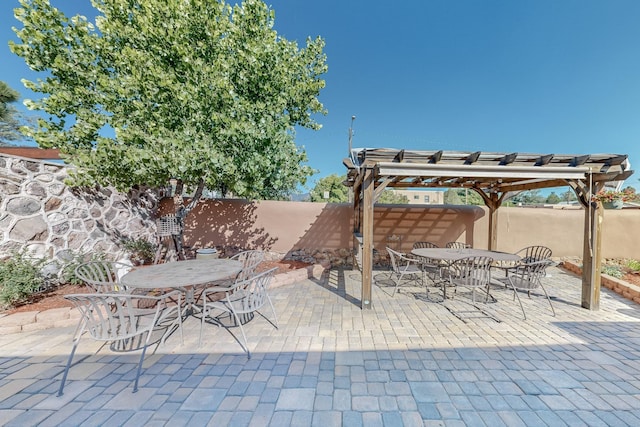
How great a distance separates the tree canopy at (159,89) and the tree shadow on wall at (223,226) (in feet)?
8.14

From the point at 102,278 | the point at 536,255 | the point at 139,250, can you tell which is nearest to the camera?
the point at 102,278

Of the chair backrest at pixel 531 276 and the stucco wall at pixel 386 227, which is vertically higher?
the stucco wall at pixel 386 227

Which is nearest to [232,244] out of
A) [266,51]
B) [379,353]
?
[266,51]

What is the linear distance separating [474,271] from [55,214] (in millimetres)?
7397

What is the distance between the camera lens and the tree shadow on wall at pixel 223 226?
6.93m

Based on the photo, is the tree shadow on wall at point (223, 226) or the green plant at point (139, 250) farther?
the tree shadow on wall at point (223, 226)

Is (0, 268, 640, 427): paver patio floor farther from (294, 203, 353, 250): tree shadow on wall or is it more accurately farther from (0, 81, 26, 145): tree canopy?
(0, 81, 26, 145): tree canopy

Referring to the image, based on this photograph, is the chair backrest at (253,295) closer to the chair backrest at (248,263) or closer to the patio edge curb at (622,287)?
the chair backrest at (248,263)

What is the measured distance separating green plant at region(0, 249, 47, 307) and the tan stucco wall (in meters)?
3.34

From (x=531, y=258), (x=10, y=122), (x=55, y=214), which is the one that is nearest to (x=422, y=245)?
(x=531, y=258)

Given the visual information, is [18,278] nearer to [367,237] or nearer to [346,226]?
[367,237]

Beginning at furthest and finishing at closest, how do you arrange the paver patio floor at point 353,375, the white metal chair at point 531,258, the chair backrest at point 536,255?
the chair backrest at point 536,255
the white metal chair at point 531,258
the paver patio floor at point 353,375

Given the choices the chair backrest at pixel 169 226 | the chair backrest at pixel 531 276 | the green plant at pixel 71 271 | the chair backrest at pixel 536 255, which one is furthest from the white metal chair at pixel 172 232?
the chair backrest at pixel 536 255

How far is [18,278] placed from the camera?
3.35 meters
